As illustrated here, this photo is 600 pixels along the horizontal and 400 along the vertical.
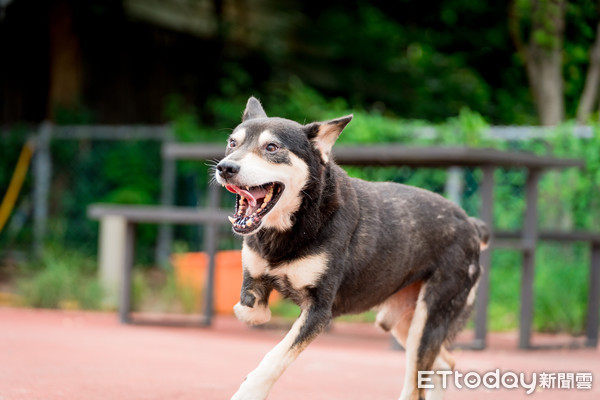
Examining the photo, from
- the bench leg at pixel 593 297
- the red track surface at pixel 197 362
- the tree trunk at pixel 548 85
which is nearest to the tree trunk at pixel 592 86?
the tree trunk at pixel 548 85

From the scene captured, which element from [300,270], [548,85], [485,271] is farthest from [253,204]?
[548,85]

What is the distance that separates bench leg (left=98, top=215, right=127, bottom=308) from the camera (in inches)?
426

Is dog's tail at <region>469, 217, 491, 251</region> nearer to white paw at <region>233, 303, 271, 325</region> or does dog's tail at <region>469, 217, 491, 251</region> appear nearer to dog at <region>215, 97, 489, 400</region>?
dog at <region>215, 97, 489, 400</region>

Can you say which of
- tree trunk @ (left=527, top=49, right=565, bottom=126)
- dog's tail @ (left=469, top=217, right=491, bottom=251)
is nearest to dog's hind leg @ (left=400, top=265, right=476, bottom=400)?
dog's tail @ (left=469, top=217, right=491, bottom=251)

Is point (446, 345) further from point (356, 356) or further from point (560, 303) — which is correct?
point (560, 303)

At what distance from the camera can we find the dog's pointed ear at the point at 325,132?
4.54m

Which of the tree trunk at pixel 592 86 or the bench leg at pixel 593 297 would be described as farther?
the tree trunk at pixel 592 86

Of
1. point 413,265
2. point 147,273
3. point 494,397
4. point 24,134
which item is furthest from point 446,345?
point 24,134

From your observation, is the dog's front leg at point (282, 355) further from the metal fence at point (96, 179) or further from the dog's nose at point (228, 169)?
the metal fence at point (96, 179)

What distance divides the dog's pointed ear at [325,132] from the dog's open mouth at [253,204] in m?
0.32

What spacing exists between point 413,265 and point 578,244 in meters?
5.71

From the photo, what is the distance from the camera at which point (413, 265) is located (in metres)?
5.06

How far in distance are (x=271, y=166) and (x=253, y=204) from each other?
8.2 inches

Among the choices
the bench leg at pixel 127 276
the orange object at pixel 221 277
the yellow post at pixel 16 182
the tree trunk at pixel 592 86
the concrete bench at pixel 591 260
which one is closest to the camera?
the concrete bench at pixel 591 260
